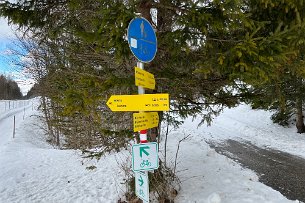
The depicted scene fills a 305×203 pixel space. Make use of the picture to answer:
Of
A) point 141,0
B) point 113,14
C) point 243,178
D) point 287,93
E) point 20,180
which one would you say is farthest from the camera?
point 287,93

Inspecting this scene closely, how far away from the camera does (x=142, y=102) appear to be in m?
3.07

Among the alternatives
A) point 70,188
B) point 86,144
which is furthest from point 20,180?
point 86,144

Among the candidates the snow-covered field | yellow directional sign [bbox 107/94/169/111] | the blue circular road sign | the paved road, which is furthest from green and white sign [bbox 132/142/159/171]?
the paved road

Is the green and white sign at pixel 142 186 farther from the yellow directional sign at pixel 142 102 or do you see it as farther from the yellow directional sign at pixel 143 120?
the yellow directional sign at pixel 142 102

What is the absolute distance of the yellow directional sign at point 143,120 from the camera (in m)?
3.07

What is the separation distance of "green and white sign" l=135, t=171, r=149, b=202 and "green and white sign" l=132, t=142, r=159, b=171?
0.13 metres

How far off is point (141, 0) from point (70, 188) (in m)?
4.91

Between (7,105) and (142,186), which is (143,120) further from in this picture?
(7,105)

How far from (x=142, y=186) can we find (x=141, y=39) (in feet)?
6.18

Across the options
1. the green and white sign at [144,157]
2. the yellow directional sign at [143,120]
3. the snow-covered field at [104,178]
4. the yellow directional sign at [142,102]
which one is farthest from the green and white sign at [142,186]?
the snow-covered field at [104,178]

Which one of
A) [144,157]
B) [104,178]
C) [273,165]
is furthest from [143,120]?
[273,165]

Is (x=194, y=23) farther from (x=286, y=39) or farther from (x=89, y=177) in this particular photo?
(x=89, y=177)

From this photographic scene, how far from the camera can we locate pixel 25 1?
461 centimetres

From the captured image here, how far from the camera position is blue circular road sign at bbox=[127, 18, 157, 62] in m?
3.00
